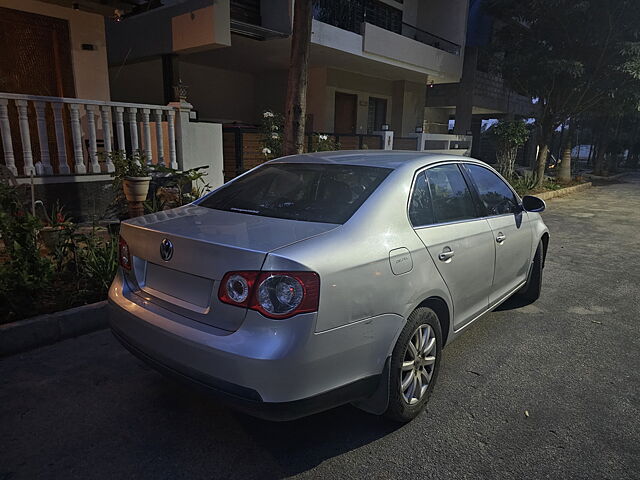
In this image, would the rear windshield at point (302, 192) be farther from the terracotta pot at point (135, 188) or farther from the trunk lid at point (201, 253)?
the terracotta pot at point (135, 188)

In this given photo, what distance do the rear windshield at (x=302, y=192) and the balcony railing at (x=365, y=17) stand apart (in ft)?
31.1

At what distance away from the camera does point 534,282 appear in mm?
4598

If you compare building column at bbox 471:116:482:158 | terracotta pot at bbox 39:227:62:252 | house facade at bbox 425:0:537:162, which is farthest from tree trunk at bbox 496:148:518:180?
building column at bbox 471:116:482:158

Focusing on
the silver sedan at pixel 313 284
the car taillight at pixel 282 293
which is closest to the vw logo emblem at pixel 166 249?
the silver sedan at pixel 313 284

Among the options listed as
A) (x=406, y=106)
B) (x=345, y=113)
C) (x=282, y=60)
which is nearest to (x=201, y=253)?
(x=282, y=60)

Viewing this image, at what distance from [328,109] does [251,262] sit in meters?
13.7

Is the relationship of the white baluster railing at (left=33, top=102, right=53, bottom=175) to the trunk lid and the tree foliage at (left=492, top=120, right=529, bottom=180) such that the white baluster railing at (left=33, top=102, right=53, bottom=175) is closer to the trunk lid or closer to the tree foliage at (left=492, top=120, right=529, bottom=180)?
the trunk lid

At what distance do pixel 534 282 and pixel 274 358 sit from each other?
353 cm

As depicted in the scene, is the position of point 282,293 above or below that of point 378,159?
below

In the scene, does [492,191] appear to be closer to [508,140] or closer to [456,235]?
[456,235]

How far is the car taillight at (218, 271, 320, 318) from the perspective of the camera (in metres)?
2.02

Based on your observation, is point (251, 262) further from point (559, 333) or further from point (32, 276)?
point (559, 333)

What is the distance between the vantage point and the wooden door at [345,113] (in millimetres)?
15914

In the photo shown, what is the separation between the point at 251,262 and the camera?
2.05 meters
